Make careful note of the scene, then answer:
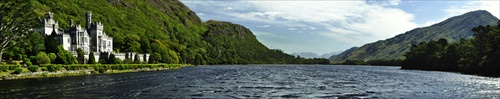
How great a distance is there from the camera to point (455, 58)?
458 ft

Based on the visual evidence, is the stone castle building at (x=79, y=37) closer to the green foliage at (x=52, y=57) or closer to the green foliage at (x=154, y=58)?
the green foliage at (x=154, y=58)

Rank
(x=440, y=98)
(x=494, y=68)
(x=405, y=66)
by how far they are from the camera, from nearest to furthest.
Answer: (x=440, y=98) < (x=494, y=68) < (x=405, y=66)

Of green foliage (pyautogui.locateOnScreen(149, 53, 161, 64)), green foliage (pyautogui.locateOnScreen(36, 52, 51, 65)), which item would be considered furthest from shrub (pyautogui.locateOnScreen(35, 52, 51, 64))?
green foliage (pyautogui.locateOnScreen(149, 53, 161, 64))

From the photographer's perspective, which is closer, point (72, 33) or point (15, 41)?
point (15, 41)

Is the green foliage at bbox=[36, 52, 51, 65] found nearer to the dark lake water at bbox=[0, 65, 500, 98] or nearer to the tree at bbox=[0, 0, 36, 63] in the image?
the tree at bbox=[0, 0, 36, 63]

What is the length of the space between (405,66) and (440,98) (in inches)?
5856

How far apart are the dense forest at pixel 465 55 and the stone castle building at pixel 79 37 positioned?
353 feet

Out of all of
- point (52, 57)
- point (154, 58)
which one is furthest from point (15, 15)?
point (154, 58)

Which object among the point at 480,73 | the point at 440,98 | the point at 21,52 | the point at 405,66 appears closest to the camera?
the point at 440,98

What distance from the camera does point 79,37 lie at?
415ft

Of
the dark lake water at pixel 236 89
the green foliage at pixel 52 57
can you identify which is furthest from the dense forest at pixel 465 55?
the green foliage at pixel 52 57

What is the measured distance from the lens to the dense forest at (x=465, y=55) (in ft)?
335

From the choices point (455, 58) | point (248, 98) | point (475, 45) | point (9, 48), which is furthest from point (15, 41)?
point (455, 58)

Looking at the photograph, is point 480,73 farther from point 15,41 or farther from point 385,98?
point 15,41
